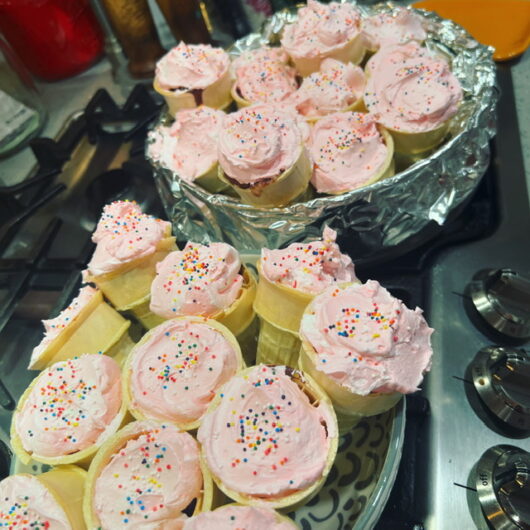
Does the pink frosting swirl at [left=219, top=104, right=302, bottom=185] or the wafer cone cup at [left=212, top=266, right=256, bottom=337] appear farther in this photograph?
the pink frosting swirl at [left=219, top=104, right=302, bottom=185]

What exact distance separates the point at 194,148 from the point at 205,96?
248 millimetres

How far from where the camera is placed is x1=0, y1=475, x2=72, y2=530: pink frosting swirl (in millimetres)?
980

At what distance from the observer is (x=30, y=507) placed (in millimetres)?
997

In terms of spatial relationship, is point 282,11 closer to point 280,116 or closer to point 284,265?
point 280,116

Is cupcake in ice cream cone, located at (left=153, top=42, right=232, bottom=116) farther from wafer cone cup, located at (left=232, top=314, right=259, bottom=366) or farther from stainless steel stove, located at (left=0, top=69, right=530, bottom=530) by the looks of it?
wafer cone cup, located at (left=232, top=314, right=259, bottom=366)

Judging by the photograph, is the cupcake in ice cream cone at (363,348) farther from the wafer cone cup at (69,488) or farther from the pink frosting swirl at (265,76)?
the pink frosting swirl at (265,76)

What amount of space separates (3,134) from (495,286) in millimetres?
2183

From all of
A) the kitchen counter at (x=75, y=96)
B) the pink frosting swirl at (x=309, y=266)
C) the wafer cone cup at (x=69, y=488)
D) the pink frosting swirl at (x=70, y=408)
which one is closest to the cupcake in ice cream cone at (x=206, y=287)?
the pink frosting swirl at (x=309, y=266)

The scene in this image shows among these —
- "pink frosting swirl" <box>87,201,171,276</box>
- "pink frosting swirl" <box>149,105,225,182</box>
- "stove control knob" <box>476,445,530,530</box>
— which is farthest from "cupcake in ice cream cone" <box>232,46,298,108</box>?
"stove control knob" <box>476,445,530,530</box>

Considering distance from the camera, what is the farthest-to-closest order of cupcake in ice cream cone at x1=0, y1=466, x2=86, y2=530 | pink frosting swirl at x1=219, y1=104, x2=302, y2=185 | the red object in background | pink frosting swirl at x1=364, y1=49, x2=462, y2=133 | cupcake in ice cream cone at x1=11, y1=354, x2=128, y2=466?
the red object in background → pink frosting swirl at x1=364, y1=49, x2=462, y2=133 → pink frosting swirl at x1=219, y1=104, x2=302, y2=185 → cupcake in ice cream cone at x1=11, y1=354, x2=128, y2=466 → cupcake in ice cream cone at x1=0, y1=466, x2=86, y2=530

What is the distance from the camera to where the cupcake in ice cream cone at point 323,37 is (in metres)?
1.78

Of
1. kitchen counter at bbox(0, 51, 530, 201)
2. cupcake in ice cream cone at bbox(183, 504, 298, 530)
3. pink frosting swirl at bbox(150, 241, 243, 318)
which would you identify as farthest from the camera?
kitchen counter at bbox(0, 51, 530, 201)

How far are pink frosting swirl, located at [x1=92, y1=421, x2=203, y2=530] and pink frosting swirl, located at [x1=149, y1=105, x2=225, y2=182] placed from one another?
0.89m

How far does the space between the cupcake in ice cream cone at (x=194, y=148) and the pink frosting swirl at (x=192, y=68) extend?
0.11m
